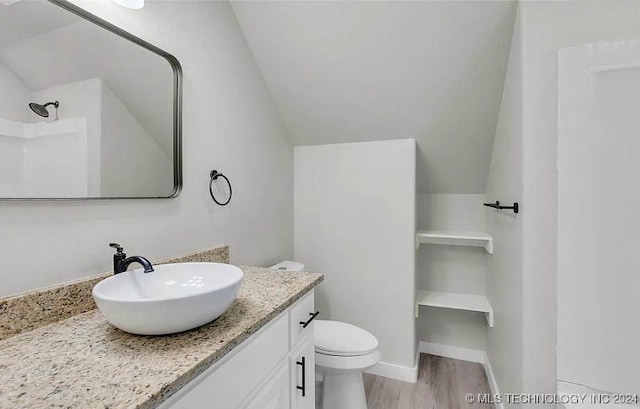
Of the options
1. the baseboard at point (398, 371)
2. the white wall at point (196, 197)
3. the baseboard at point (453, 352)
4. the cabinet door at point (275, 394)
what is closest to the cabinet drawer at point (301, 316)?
the cabinet door at point (275, 394)

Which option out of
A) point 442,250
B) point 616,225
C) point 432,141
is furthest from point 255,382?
point 442,250

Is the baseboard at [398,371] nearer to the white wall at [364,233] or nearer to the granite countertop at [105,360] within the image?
the white wall at [364,233]

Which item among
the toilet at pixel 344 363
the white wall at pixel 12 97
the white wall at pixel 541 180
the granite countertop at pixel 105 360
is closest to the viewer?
the granite countertop at pixel 105 360

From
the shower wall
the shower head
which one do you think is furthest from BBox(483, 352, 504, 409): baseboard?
the shower head

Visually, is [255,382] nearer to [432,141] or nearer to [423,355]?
[432,141]

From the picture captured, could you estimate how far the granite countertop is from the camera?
21.7 inches

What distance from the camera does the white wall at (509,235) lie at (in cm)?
140

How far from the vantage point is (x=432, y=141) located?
2.19m

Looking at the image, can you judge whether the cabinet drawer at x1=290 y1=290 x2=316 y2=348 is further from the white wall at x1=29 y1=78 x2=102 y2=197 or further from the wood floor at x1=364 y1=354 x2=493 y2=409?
the wood floor at x1=364 y1=354 x2=493 y2=409

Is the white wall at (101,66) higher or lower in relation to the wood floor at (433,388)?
higher

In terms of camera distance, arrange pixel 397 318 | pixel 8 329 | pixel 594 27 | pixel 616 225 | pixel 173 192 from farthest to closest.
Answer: pixel 397 318 < pixel 173 192 < pixel 594 27 < pixel 616 225 < pixel 8 329

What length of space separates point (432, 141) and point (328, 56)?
94 cm

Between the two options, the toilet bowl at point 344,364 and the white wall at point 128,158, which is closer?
the white wall at point 128,158

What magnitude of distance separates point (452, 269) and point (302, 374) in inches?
70.3
